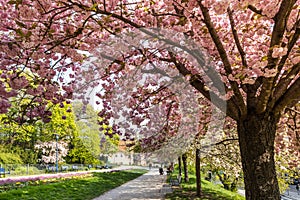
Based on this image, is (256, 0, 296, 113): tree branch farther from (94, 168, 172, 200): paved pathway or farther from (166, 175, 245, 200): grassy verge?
(94, 168, 172, 200): paved pathway

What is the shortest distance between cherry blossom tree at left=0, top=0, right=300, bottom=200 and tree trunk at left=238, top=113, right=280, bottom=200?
1 centimetres

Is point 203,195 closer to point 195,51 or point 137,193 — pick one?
point 137,193

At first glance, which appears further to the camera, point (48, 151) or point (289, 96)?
point (48, 151)

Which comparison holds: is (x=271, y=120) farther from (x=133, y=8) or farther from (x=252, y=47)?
(x=133, y=8)

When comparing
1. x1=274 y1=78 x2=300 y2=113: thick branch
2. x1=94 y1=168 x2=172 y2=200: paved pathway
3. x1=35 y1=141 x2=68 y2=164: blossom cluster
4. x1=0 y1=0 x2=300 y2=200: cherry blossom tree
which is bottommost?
x1=94 y1=168 x2=172 y2=200: paved pathway

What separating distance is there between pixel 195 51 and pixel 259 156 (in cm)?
204

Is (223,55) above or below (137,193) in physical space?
above

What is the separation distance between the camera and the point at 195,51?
5062 mm

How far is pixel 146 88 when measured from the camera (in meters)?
7.43

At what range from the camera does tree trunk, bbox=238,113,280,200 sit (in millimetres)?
3930

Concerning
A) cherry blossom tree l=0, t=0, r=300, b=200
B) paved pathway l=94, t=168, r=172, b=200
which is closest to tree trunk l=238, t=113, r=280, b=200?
cherry blossom tree l=0, t=0, r=300, b=200

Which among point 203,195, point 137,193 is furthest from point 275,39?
point 137,193

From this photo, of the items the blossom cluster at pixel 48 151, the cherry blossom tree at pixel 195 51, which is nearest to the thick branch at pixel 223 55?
the cherry blossom tree at pixel 195 51

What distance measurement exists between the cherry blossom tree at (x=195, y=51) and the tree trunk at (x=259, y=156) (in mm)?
13
